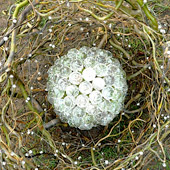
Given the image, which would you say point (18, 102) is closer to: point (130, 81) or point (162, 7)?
point (130, 81)

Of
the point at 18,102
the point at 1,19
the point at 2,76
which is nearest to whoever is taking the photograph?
the point at 2,76

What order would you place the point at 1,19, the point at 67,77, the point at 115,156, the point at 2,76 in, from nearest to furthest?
the point at 2,76 < the point at 67,77 < the point at 115,156 < the point at 1,19

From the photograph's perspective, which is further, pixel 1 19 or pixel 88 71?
pixel 1 19

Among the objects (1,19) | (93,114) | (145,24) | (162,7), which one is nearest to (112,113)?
(93,114)

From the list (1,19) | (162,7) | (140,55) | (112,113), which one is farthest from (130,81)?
(1,19)

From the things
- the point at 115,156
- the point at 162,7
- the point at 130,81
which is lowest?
the point at 115,156

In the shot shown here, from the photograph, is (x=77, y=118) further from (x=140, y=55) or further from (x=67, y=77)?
(x=140, y=55)

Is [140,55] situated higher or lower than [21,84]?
lower
